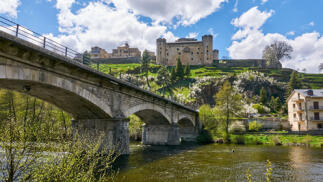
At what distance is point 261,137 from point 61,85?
38.5 meters

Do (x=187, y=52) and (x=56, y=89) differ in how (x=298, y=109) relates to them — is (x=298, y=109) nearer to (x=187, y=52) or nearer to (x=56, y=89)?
(x=56, y=89)

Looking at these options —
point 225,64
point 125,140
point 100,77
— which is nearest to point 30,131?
point 100,77

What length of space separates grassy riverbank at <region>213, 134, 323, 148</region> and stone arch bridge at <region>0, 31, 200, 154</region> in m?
17.4

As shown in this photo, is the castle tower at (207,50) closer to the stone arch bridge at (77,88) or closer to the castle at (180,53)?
the castle at (180,53)

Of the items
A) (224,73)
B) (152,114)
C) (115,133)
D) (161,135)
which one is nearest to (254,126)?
(161,135)

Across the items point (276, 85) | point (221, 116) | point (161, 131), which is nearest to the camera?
point (161, 131)

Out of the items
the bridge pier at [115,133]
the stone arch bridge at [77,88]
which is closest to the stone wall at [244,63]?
the stone arch bridge at [77,88]

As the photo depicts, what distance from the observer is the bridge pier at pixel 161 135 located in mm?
37906

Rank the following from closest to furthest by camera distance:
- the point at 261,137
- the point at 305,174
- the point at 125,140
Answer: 1. the point at 305,174
2. the point at 125,140
3. the point at 261,137

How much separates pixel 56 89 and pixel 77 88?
153 centimetres

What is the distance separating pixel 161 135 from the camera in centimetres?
3850

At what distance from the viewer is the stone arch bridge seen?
12.3m

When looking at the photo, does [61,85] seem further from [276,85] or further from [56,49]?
[276,85]

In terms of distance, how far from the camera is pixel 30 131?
22.6ft
